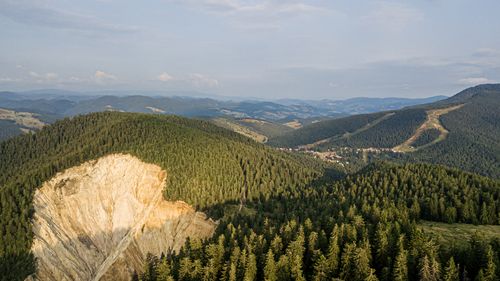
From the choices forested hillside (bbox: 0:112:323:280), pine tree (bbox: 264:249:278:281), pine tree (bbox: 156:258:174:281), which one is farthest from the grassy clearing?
forested hillside (bbox: 0:112:323:280)

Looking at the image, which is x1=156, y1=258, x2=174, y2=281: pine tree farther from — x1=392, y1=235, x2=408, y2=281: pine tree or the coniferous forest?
x1=392, y1=235, x2=408, y2=281: pine tree

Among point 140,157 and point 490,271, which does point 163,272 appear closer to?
point 140,157

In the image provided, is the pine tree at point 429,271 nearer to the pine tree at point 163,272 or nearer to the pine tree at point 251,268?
the pine tree at point 251,268

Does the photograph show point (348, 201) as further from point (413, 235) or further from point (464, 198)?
point (413, 235)

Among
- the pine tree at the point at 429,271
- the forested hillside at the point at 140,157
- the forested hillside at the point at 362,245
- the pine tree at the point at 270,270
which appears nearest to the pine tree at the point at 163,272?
the forested hillside at the point at 362,245

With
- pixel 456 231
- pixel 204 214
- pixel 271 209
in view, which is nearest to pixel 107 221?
pixel 204 214

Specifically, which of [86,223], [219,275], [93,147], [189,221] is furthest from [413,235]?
[93,147]
